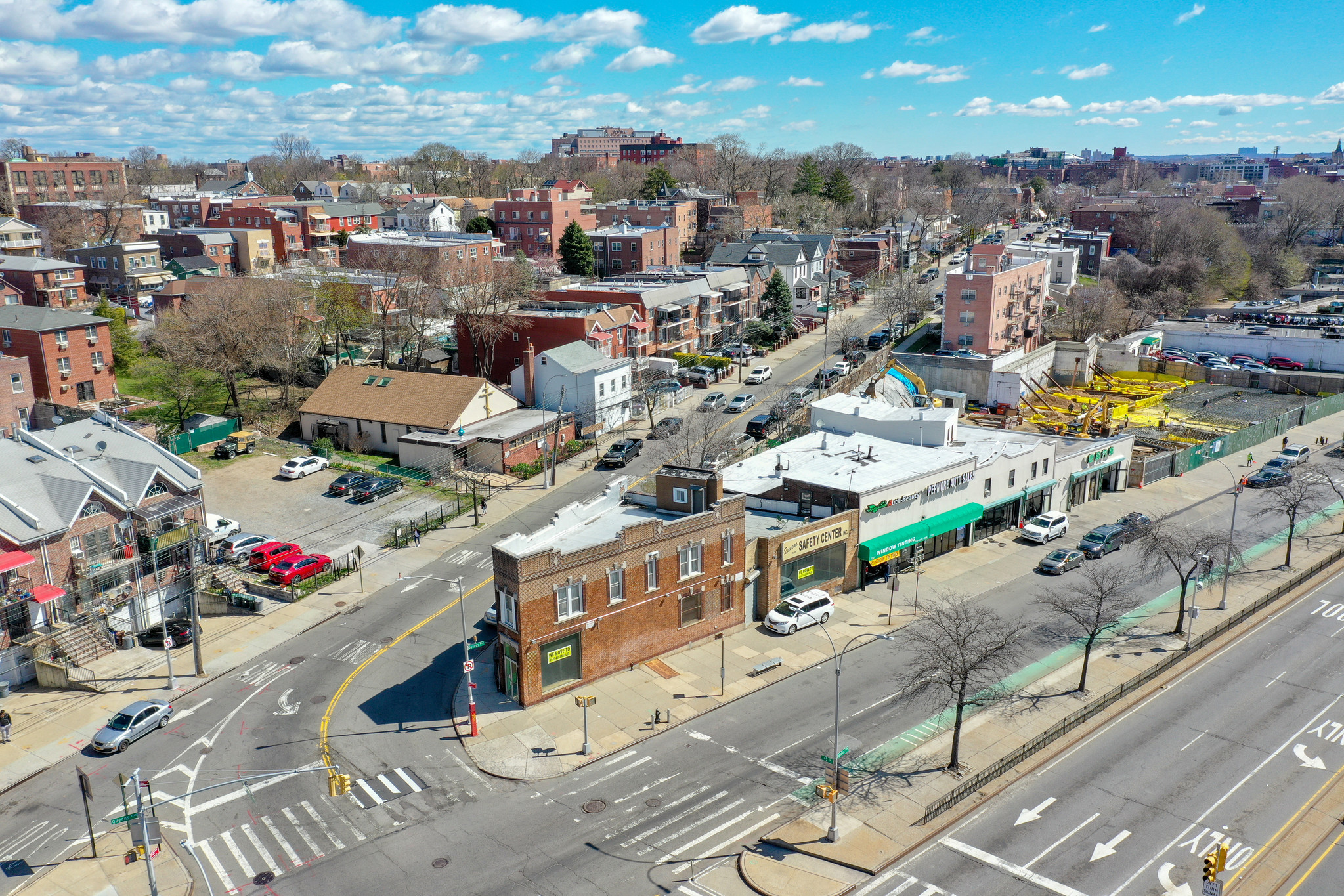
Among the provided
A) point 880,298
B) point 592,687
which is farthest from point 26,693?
point 880,298

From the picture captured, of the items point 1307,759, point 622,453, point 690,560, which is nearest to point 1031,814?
point 1307,759

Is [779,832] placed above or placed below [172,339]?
below

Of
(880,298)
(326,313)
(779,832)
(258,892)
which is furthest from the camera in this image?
(880,298)

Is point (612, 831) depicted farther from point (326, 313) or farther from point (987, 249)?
point (987, 249)

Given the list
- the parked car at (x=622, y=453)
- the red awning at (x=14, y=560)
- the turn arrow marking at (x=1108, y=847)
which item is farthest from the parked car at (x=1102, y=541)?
the red awning at (x=14, y=560)

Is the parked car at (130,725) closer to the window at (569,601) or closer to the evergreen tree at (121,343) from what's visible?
the window at (569,601)

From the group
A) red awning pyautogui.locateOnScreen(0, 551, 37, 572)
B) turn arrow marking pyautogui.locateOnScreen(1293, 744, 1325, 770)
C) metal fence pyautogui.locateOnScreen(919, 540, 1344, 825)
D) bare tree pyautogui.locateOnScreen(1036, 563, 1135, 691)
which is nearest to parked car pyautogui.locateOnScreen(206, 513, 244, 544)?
red awning pyautogui.locateOnScreen(0, 551, 37, 572)

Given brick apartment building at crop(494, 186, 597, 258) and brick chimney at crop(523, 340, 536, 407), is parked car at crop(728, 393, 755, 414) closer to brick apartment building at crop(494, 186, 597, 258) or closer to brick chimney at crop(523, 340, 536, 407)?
brick chimney at crop(523, 340, 536, 407)
